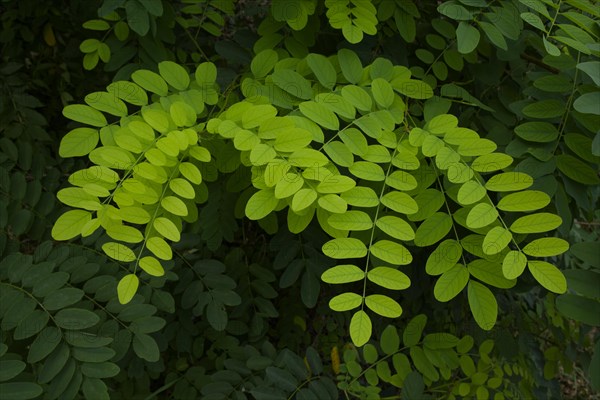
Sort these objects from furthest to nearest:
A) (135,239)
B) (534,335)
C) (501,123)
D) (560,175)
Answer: (534,335) → (501,123) → (560,175) → (135,239)

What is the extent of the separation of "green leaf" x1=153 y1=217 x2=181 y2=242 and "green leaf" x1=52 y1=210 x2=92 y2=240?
10cm

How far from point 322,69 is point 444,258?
0.43 metres

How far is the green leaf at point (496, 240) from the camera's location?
863 mm

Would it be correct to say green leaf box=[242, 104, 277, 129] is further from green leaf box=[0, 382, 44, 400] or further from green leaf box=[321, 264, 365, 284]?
green leaf box=[0, 382, 44, 400]

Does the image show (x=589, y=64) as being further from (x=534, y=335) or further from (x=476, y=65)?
(x=534, y=335)

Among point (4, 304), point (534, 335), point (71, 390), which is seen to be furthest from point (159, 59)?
point (534, 335)

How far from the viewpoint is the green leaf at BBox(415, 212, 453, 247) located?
1.00 metres

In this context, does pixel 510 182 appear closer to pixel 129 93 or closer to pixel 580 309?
pixel 580 309

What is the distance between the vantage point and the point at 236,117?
3.33 ft

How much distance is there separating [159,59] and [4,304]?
640 mm

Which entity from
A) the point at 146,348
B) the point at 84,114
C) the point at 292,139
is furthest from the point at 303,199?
the point at 146,348

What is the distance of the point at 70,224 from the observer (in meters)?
0.90

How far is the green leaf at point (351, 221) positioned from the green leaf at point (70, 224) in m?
0.36

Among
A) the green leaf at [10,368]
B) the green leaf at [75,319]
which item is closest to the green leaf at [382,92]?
the green leaf at [75,319]
